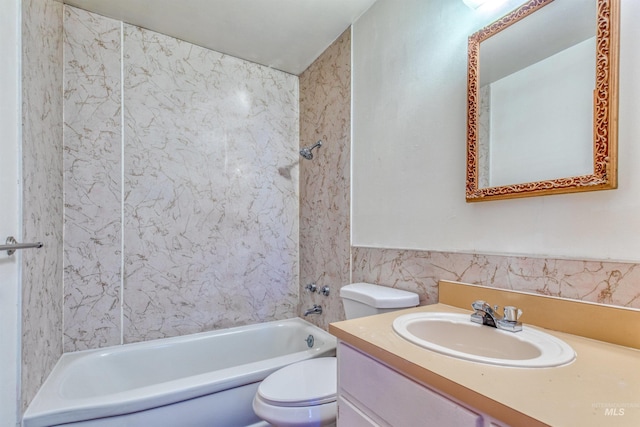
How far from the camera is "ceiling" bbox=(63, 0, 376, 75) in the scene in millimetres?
1709

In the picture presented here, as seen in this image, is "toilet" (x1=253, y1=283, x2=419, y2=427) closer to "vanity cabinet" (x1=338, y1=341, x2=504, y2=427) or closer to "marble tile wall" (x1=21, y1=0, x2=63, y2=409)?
"vanity cabinet" (x1=338, y1=341, x2=504, y2=427)

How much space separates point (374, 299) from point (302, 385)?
0.50 meters

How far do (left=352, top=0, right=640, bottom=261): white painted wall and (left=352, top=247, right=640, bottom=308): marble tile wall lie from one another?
3cm

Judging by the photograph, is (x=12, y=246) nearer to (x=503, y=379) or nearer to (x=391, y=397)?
(x=391, y=397)

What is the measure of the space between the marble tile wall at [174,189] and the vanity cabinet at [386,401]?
58.0 inches

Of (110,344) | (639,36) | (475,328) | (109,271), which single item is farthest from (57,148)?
(639,36)

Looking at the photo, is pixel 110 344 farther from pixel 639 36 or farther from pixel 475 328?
pixel 639 36

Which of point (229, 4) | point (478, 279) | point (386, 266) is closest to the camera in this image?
point (478, 279)

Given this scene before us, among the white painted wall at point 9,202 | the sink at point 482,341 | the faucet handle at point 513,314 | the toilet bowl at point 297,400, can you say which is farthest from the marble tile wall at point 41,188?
the faucet handle at point 513,314

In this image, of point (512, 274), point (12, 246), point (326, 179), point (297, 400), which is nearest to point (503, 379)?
point (512, 274)

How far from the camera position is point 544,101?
963 millimetres

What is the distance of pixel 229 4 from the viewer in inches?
67.1

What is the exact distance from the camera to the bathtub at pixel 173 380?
1.21 m

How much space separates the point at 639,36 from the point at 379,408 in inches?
46.5
